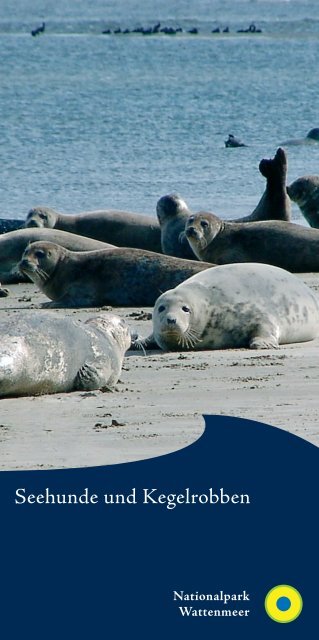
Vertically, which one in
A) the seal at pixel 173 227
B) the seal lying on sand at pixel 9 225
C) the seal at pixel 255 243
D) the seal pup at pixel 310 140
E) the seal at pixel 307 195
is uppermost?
the seal pup at pixel 310 140

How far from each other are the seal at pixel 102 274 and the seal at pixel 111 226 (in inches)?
71.3

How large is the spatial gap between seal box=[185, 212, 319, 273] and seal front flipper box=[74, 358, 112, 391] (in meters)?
4.59

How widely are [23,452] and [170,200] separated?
7.12 meters

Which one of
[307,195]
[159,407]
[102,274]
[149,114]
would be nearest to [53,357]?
[159,407]

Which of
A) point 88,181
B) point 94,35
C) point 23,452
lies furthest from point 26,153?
point 94,35

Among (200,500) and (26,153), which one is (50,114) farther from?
(200,500)

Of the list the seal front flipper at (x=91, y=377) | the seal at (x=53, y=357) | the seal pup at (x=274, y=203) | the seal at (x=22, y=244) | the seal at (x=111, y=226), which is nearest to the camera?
the seal at (x=53, y=357)

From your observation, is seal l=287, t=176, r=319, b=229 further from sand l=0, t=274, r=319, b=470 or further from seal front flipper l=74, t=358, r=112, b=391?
seal front flipper l=74, t=358, r=112, b=391

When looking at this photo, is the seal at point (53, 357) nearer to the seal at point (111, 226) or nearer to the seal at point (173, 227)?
the seal at point (173, 227)

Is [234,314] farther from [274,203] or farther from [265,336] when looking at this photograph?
[274,203]

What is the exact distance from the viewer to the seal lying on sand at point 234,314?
8.11m

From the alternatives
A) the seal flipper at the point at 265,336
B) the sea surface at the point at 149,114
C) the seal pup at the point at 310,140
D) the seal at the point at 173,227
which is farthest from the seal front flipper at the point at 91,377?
the seal pup at the point at 310,140

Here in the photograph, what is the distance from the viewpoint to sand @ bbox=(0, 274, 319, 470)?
5.52 m

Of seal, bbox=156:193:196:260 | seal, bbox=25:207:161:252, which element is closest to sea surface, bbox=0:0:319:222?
seal, bbox=25:207:161:252
